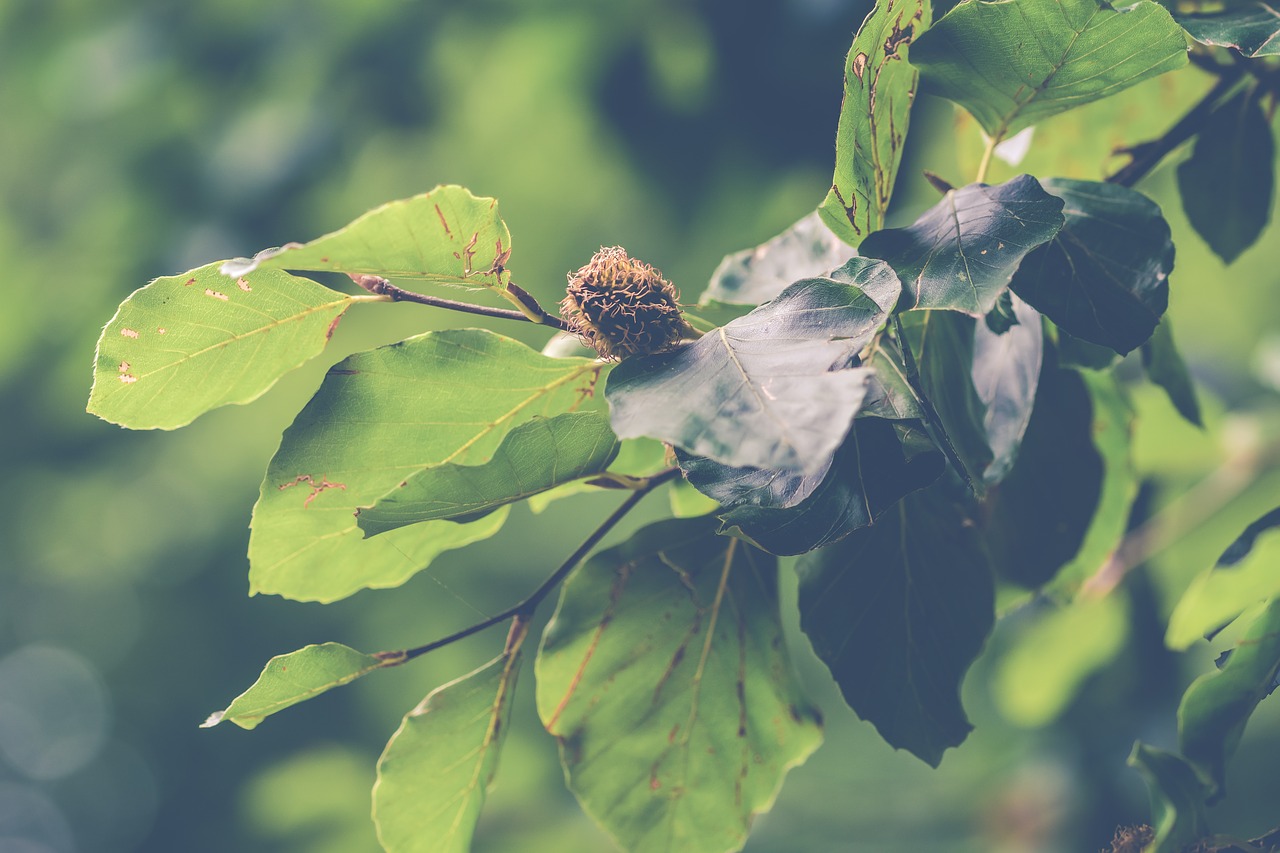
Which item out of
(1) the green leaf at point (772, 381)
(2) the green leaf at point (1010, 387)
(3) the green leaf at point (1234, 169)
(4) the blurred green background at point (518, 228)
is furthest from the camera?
(4) the blurred green background at point (518, 228)

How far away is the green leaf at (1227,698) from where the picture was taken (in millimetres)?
467

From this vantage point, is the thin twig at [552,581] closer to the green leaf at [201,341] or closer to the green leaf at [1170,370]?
the green leaf at [201,341]

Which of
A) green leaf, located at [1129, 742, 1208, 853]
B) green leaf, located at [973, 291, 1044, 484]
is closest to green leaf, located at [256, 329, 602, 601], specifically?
green leaf, located at [973, 291, 1044, 484]

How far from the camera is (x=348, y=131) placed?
1444 mm

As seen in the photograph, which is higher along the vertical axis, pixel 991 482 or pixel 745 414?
pixel 745 414

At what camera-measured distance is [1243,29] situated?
0.49m

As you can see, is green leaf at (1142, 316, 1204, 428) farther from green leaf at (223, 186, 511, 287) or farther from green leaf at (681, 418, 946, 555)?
green leaf at (223, 186, 511, 287)

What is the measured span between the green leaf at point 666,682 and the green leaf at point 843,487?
0.15 meters

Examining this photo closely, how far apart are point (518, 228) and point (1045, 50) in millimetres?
2085

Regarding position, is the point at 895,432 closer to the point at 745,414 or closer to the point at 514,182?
the point at 745,414

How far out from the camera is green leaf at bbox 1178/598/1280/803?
1.53 ft

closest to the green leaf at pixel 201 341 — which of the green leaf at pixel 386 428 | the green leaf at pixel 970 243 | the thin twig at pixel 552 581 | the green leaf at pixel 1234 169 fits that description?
→ the green leaf at pixel 386 428

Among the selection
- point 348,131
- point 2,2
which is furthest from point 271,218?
point 2,2

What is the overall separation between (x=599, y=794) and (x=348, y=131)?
1.19 m
